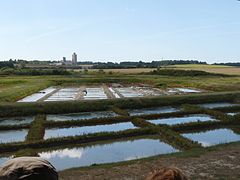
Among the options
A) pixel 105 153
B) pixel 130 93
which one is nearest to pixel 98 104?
pixel 130 93

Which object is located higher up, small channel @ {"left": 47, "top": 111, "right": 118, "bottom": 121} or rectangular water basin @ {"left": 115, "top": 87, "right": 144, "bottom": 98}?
rectangular water basin @ {"left": 115, "top": 87, "right": 144, "bottom": 98}

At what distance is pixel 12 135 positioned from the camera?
13.8 meters

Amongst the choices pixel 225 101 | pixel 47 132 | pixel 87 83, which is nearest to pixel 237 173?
pixel 47 132

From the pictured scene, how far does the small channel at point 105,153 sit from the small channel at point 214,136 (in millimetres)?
1679

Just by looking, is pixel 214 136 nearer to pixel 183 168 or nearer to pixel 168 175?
pixel 183 168

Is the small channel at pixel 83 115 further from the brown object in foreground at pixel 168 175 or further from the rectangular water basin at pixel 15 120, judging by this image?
the brown object in foreground at pixel 168 175

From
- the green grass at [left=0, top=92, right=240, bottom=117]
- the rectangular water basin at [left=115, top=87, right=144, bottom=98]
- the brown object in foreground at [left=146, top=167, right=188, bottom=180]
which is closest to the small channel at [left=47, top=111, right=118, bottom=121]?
the green grass at [left=0, top=92, right=240, bottom=117]

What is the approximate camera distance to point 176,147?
37.9 ft

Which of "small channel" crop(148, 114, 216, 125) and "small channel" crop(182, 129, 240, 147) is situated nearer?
"small channel" crop(182, 129, 240, 147)

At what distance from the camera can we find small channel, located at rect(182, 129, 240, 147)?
12.9 m

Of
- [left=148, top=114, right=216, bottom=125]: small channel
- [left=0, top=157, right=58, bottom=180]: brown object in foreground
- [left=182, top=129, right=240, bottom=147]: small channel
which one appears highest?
[left=0, top=157, right=58, bottom=180]: brown object in foreground

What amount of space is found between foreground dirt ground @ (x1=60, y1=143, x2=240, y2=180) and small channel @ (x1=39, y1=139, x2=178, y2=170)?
1175mm

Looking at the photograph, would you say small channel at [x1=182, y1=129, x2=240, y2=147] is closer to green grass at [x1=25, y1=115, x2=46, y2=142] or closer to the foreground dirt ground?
the foreground dirt ground

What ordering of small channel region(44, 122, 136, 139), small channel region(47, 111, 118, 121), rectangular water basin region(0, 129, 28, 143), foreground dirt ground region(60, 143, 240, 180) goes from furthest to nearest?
small channel region(47, 111, 118, 121)
small channel region(44, 122, 136, 139)
rectangular water basin region(0, 129, 28, 143)
foreground dirt ground region(60, 143, 240, 180)
